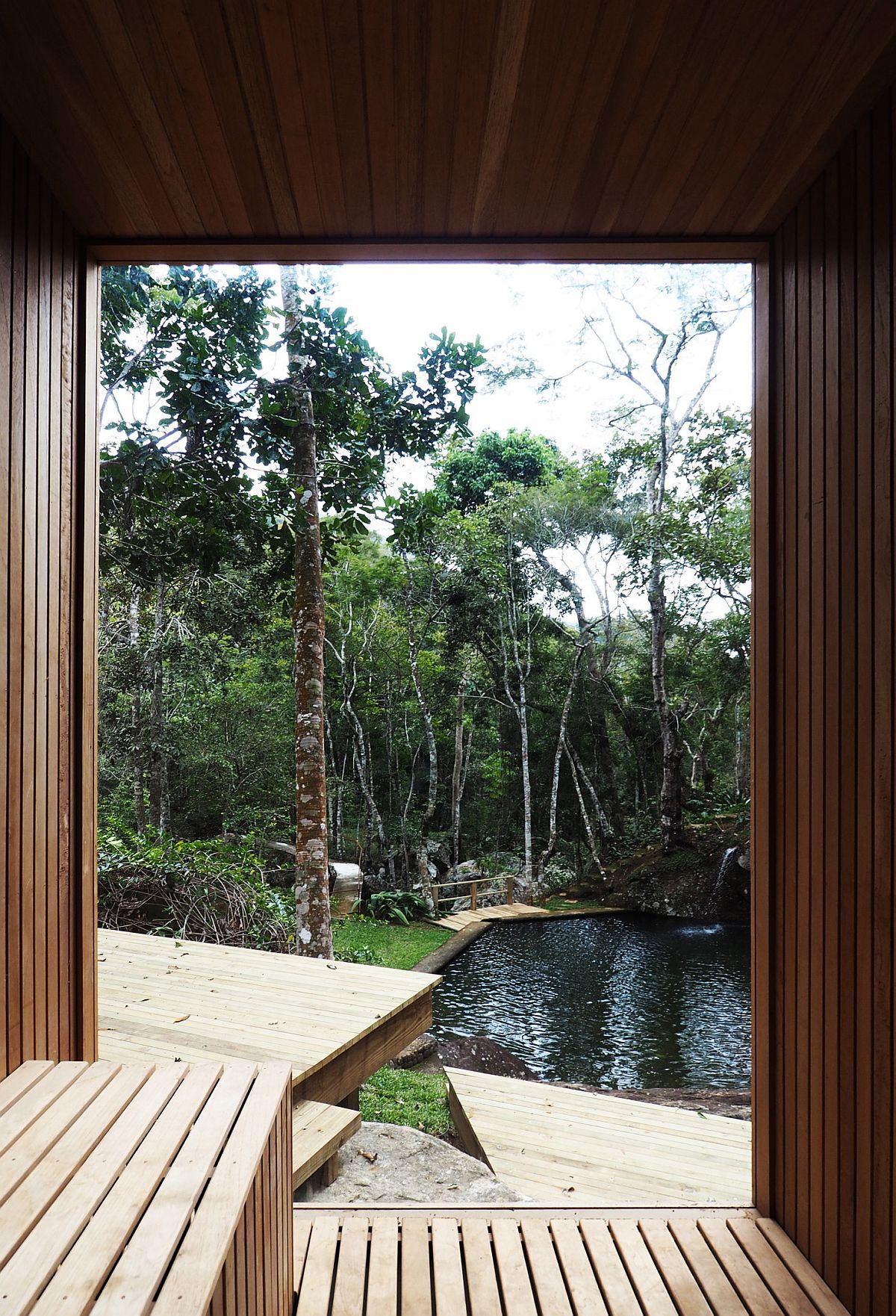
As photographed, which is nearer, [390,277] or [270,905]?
[270,905]

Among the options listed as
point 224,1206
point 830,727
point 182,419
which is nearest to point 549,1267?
point 224,1206

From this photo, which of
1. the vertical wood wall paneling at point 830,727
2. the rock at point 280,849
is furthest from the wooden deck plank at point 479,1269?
the rock at point 280,849

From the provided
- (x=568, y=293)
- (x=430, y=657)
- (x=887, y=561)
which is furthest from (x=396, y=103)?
(x=568, y=293)

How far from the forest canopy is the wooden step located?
6034mm

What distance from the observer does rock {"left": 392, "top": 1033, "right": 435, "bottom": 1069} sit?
20.0 feet

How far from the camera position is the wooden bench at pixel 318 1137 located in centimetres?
255

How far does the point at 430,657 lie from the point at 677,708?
12.5 ft

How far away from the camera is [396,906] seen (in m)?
11.0

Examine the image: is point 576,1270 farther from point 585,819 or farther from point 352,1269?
point 585,819

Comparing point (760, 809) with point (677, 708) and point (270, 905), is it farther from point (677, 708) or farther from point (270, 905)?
point (677, 708)

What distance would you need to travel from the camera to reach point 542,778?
43.5 ft

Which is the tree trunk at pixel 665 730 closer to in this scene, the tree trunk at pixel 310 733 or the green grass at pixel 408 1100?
the green grass at pixel 408 1100

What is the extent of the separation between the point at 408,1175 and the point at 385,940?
674 centimetres

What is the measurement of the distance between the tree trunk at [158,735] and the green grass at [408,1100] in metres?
3.77
